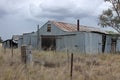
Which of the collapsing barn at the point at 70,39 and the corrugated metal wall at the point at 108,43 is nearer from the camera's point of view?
the collapsing barn at the point at 70,39

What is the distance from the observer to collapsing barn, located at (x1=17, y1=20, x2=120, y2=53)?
127 feet

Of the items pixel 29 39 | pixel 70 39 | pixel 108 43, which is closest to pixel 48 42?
pixel 29 39

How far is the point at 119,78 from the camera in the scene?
1095cm

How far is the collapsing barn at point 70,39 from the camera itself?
3878 centimetres

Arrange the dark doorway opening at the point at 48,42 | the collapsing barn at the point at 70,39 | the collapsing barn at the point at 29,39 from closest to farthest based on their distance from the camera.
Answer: the collapsing barn at the point at 70,39
the dark doorway opening at the point at 48,42
the collapsing barn at the point at 29,39

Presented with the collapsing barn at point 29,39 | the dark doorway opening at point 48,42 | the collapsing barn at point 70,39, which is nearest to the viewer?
the collapsing barn at point 70,39

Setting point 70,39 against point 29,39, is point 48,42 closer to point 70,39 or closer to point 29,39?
point 29,39

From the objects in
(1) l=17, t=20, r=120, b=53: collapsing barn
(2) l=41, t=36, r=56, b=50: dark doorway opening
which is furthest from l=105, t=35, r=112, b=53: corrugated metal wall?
(2) l=41, t=36, r=56, b=50: dark doorway opening

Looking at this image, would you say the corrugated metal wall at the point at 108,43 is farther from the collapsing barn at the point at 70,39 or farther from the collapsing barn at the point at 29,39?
the collapsing barn at the point at 29,39

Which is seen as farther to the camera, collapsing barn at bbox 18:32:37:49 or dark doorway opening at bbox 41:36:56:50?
collapsing barn at bbox 18:32:37:49

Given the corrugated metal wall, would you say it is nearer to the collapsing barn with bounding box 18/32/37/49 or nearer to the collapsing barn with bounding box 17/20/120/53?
the collapsing barn with bounding box 17/20/120/53

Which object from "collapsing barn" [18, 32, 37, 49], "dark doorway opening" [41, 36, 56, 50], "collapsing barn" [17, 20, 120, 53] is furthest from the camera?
"collapsing barn" [18, 32, 37, 49]

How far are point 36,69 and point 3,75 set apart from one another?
6.46 ft

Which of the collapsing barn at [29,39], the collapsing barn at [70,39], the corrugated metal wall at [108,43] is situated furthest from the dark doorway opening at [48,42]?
the corrugated metal wall at [108,43]
